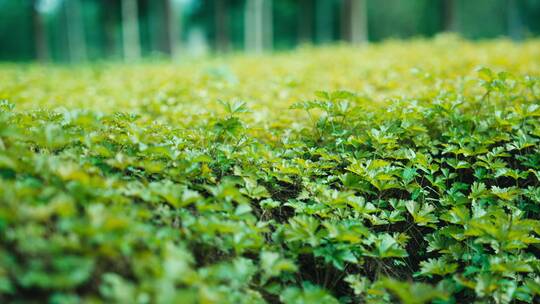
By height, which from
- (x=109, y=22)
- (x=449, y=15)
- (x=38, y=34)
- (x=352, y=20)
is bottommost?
(x=352, y=20)

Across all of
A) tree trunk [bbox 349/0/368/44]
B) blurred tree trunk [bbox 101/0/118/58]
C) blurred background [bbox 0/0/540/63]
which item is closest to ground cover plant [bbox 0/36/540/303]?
tree trunk [bbox 349/0/368/44]

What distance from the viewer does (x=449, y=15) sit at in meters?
12.0

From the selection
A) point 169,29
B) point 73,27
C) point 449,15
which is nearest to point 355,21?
point 449,15

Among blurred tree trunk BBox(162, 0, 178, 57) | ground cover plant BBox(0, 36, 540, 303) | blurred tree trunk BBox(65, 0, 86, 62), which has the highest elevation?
blurred tree trunk BBox(65, 0, 86, 62)

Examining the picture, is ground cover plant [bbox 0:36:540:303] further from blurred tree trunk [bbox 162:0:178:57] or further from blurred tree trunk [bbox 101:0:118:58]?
blurred tree trunk [bbox 101:0:118:58]

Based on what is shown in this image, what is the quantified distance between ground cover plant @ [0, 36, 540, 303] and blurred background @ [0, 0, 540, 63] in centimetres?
937

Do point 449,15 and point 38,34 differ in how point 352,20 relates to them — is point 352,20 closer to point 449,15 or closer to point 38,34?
point 449,15

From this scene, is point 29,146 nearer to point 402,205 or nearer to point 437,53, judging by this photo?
point 402,205

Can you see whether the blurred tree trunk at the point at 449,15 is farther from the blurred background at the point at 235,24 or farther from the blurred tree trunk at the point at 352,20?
the blurred tree trunk at the point at 352,20

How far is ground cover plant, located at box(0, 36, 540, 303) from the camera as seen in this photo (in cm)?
140

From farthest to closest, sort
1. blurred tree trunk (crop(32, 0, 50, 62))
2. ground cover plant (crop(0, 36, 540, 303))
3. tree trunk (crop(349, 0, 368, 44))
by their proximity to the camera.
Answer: blurred tree trunk (crop(32, 0, 50, 62)), tree trunk (crop(349, 0, 368, 44)), ground cover plant (crop(0, 36, 540, 303))

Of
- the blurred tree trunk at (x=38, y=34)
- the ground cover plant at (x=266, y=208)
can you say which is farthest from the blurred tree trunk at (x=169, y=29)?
the ground cover plant at (x=266, y=208)

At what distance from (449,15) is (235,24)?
3945 cm

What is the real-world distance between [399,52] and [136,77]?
4.83 metres
